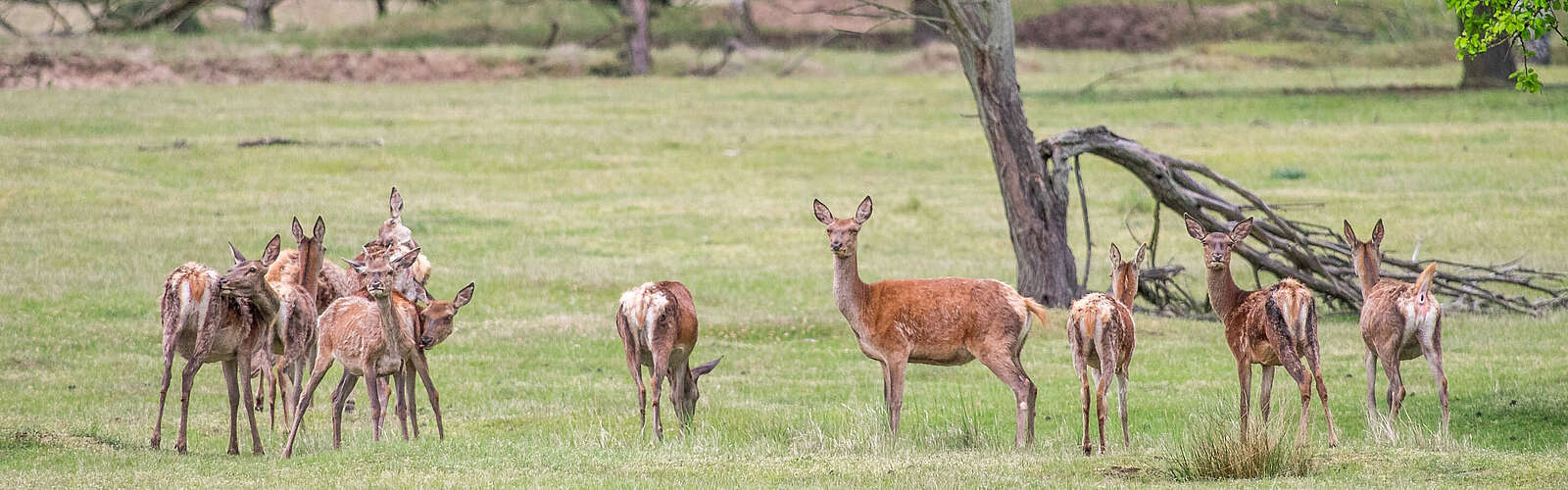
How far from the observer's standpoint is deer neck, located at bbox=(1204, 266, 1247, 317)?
1320 cm

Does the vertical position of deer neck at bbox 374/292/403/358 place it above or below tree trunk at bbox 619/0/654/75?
below

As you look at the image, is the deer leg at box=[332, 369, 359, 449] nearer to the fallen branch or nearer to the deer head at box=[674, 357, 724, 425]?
the deer head at box=[674, 357, 724, 425]

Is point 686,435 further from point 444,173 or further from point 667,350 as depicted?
point 444,173

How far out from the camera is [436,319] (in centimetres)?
1339

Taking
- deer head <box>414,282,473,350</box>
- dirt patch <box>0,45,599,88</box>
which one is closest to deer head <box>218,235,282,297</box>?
deer head <box>414,282,473,350</box>

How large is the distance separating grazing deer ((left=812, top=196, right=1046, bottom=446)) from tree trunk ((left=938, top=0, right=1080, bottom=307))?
745 cm

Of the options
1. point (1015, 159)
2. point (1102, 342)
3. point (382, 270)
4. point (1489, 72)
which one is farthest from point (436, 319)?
point (1489, 72)

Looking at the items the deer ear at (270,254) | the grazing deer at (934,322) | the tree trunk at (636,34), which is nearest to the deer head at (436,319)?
the deer ear at (270,254)

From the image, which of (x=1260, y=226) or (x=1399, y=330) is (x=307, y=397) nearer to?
(x=1399, y=330)

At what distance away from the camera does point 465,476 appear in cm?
1088

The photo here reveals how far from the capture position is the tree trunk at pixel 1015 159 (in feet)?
68.2

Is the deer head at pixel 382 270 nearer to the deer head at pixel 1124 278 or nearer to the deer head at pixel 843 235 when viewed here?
the deer head at pixel 843 235

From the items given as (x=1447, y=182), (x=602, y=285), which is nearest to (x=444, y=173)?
(x=602, y=285)

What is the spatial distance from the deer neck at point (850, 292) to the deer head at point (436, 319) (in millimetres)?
2692
